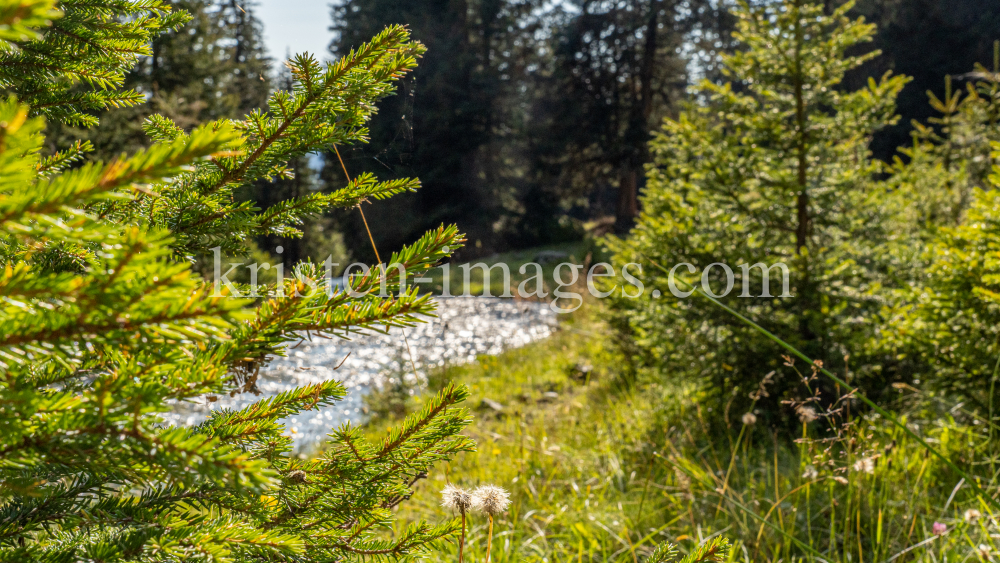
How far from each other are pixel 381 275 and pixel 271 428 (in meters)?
0.28

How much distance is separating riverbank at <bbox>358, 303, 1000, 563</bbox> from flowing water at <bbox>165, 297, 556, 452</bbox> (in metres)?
1.40

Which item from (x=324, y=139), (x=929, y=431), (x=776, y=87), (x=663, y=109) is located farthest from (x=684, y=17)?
(x=324, y=139)

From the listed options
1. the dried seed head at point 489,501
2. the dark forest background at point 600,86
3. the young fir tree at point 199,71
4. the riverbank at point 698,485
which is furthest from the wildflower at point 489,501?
the dark forest background at point 600,86

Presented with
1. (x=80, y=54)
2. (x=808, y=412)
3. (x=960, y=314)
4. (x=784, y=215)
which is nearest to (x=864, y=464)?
(x=808, y=412)

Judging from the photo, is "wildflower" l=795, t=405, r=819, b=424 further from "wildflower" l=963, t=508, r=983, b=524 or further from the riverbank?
"wildflower" l=963, t=508, r=983, b=524

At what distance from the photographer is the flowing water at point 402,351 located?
4891 mm

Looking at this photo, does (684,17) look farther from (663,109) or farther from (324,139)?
(324,139)

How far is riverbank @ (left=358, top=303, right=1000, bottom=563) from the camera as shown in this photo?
1870 millimetres

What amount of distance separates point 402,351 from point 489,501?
4233 millimetres

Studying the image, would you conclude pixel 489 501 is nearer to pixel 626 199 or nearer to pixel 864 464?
pixel 864 464

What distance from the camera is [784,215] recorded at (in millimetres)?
3201

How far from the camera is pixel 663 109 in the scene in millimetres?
19438

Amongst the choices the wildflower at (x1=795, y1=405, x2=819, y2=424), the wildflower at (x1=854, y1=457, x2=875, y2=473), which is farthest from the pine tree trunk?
the wildflower at (x1=854, y1=457, x2=875, y2=473)

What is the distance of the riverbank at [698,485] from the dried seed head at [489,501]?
0.39 m
